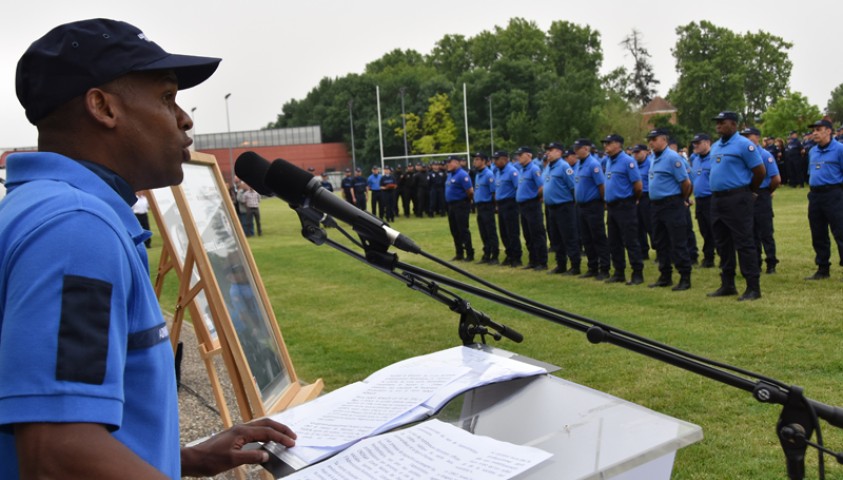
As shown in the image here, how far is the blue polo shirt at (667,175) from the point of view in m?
9.54

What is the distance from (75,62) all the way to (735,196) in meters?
8.40

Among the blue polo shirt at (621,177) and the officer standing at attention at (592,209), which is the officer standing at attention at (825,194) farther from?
the officer standing at attention at (592,209)

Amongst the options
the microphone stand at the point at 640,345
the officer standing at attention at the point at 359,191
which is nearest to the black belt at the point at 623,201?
the microphone stand at the point at 640,345

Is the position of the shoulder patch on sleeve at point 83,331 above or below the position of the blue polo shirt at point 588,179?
above

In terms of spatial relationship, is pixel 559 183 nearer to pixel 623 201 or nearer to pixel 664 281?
pixel 623 201

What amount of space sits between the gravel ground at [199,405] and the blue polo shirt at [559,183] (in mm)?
6460

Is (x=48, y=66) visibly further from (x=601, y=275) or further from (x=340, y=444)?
(x=601, y=275)

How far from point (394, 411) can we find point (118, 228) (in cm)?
91

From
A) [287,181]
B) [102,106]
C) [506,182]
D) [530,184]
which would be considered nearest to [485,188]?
[506,182]

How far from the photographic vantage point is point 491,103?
65062 mm

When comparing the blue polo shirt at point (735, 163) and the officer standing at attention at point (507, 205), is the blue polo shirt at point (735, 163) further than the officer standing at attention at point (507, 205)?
No

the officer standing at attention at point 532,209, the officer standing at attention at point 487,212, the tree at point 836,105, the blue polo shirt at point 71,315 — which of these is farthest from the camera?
the tree at point 836,105

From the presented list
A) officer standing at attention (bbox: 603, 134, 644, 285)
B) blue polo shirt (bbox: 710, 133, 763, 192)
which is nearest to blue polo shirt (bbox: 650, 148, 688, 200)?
officer standing at attention (bbox: 603, 134, 644, 285)

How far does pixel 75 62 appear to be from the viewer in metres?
1.18
